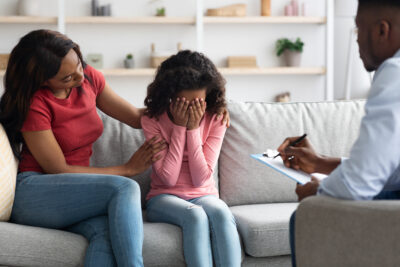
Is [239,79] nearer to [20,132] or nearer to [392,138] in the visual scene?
[20,132]

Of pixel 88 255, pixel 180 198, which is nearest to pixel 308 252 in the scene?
pixel 88 255

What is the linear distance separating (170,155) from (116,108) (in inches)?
13.3

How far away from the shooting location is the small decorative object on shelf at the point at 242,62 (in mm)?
5016

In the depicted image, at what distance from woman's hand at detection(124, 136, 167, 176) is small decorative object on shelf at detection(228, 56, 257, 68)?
3097 millimetres

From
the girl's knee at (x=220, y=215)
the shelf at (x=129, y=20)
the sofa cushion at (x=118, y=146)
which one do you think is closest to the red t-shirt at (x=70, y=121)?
the sofa cushion at (x=118, y=146)

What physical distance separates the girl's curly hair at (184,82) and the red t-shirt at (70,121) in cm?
23

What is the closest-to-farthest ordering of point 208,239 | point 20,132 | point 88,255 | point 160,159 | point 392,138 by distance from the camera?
point 392,138
point 88,255
point 208,239
point 20,132
point 160,159

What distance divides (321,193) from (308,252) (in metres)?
0.14

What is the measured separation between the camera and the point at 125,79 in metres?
5.10

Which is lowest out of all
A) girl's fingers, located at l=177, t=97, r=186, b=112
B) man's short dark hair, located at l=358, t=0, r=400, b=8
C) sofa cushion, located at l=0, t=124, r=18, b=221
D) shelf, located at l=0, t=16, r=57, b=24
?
sofa cushion, located at l=0, t=124, r=18, b=221

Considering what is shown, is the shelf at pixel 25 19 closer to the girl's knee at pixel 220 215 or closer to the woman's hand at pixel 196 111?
the woman's hand at pixel 196 111

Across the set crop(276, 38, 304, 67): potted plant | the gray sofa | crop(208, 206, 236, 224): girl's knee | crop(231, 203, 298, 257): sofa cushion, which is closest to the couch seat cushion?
the gray sofa

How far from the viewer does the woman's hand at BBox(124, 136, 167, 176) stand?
6.64ft

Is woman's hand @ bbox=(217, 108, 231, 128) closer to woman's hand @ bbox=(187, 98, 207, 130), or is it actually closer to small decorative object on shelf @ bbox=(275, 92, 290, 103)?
woman's hand @ bbox=(187, 98, 207, 130)
